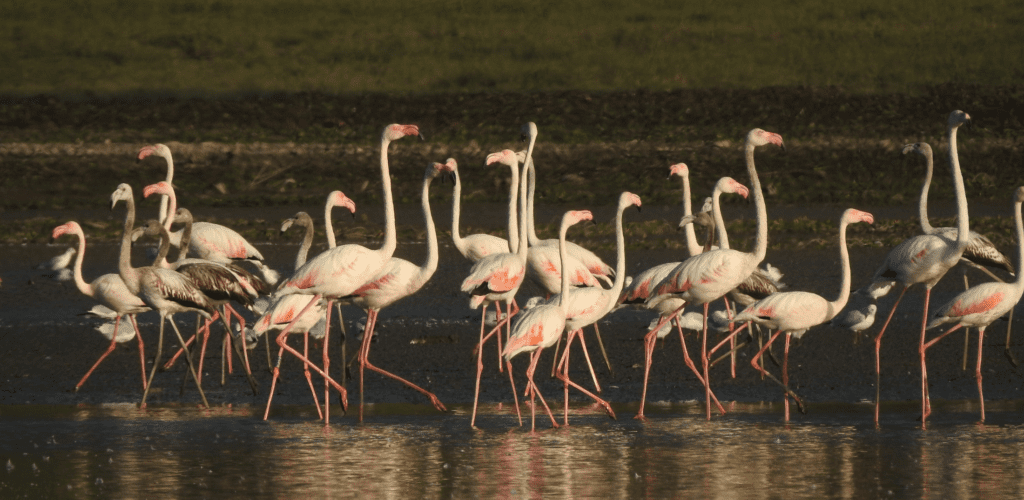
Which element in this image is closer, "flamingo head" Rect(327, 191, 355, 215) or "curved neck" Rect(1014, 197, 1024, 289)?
"curved neck" Rect(1014, 197, 1024, 289)

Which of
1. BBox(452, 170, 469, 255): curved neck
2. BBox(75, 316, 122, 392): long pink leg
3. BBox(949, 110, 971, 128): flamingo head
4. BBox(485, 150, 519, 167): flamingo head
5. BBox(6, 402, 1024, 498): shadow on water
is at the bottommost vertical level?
BBox(6, 402, 1024, 498): shadow on water

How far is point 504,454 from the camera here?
8.18 meters

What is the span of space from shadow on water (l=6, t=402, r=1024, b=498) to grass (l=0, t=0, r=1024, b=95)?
2146 cm

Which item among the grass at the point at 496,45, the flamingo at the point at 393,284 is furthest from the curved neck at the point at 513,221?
the grass at the point at 496,45

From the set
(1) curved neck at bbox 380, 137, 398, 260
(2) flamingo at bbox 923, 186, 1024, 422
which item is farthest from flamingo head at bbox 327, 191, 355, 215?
(2) flamingo at bbox 923, 186, 1024, 422

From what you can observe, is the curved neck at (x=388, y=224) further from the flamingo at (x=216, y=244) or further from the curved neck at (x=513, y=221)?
the flamingo at (x=216, y=244)

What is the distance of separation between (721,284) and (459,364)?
2.44m

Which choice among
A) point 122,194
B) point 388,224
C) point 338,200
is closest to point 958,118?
point 388,224

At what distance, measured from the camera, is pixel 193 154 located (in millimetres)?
25359

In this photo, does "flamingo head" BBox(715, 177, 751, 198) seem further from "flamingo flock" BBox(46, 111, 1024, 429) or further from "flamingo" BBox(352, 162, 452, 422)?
"flamingo" BBox(352, 162, 452, 422)

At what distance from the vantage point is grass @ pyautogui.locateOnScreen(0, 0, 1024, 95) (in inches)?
1228

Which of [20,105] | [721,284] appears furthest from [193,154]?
[721,284]

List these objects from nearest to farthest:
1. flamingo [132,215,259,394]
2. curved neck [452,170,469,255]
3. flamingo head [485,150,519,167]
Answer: flamingo [132,215,259,394] → flamingo head [485,150,519,167] → curved neck [452,170,469,255]

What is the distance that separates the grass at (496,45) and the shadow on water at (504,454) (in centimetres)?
2146
